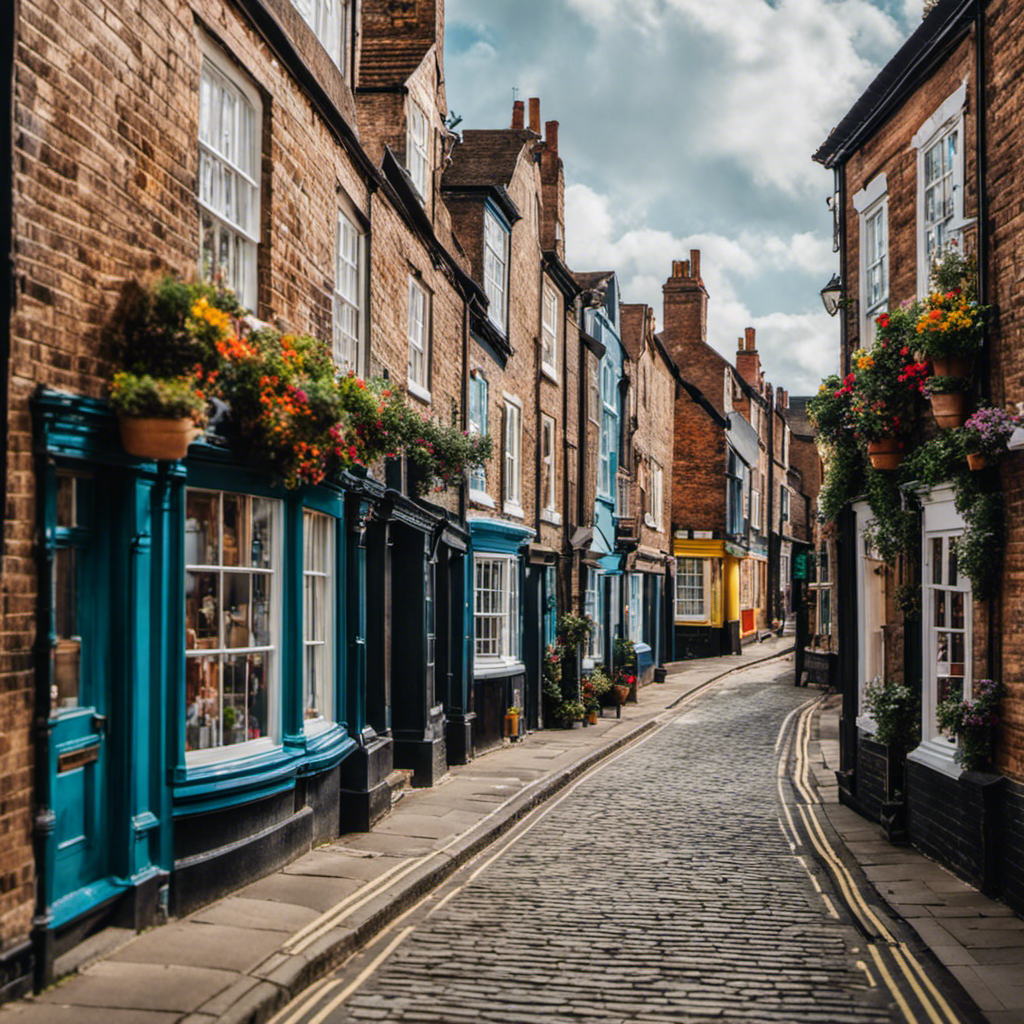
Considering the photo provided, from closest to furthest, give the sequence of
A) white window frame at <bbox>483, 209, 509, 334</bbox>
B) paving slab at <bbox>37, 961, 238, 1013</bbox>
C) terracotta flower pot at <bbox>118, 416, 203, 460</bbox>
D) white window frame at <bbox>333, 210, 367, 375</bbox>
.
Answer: paving slab at <bbox>37, 961, 238, 1013</bbox>, terracotta flower pot at <bbox>118, 416, 203, 460</bbox>, white window frame at <bbox>333, 210, 367, 375</bbox>, white window frame at <bbox>483, 209, 509, 334</bbox>

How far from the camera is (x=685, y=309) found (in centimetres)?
4109

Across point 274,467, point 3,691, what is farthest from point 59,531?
point 274,467

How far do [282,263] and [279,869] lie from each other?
182 inches

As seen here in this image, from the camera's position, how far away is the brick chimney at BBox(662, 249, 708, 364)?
40.8 m

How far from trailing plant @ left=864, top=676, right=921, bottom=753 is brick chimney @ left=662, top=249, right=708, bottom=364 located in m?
30.0

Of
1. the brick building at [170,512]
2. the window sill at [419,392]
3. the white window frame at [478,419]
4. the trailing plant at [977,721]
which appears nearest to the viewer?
the brick building at [170,512]

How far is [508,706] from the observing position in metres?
19.3

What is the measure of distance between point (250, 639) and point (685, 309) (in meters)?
34.5

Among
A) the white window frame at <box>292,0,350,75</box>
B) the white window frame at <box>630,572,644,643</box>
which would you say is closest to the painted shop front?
the white window frame at <box>292,0,350,75</box>

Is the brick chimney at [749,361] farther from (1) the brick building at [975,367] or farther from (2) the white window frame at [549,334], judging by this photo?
(1) the brick building at [975,367]

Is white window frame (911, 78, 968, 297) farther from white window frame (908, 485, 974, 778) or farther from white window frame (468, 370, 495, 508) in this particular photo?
white window frame (468, 370, 495, 508)

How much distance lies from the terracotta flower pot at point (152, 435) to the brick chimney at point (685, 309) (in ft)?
116

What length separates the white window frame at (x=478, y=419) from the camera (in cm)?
1744

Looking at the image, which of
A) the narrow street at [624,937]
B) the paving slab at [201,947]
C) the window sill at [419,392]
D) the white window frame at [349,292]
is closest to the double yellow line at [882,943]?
the narrow street at [624,937]
